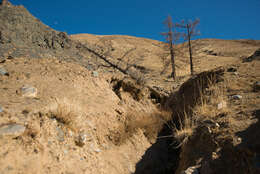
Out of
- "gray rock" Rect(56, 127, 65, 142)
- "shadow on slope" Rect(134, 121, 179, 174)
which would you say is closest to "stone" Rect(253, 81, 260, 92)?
"shadow on slope" Rect(134, 121, 179, 174)

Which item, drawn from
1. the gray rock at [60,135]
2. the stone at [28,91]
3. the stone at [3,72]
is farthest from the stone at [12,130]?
the stone at [3,72]

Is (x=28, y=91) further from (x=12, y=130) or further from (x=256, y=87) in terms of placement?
(x=256, y=87)

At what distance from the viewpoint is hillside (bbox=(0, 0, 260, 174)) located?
2.09 meters

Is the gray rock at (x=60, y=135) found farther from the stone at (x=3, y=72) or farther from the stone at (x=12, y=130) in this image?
the stone at (x=3, y=72)

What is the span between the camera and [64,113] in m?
2.78

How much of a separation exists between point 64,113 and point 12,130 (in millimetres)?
830

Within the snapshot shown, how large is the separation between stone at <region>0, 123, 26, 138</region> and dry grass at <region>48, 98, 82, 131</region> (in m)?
0.58

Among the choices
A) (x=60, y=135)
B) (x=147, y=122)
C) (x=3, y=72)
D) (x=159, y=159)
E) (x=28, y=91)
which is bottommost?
(x=159, y=159)

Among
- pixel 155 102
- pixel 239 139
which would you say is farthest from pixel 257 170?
pixel 155 102

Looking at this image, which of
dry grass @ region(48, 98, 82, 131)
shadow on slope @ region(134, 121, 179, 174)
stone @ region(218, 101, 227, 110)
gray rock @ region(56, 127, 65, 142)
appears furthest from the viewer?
shadow on slope @ region(134, 121, 179, 174)

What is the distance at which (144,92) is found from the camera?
552cm

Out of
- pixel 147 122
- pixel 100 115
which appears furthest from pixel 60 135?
pixel 147 122

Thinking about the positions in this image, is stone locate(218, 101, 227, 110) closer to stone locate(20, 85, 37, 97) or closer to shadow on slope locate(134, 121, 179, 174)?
shadow on slope locate(134, 121, 179, 174)

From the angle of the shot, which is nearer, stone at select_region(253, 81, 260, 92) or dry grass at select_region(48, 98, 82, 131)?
dry grass at select_region(48, 98, 82, 131)
